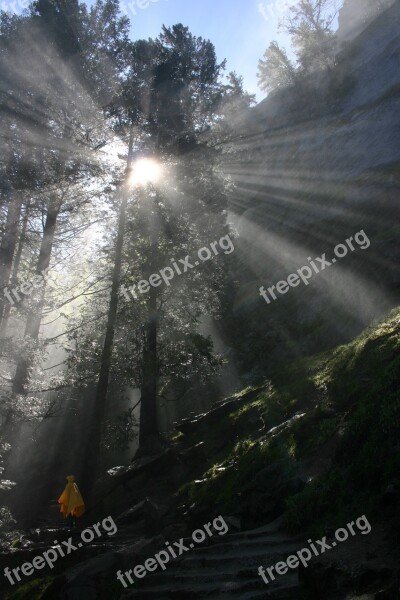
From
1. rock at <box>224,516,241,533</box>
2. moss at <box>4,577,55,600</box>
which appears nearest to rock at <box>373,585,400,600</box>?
rock at <box>224,516,241,533</box>

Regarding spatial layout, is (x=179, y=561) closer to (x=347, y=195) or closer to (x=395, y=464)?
(x=395, y=464)

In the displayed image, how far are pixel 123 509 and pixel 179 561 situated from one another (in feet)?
19.7

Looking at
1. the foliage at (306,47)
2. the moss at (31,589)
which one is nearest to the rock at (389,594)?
the moss at (31,589)

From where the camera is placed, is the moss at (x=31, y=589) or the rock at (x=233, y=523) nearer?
the rock at (x=233, y=523)

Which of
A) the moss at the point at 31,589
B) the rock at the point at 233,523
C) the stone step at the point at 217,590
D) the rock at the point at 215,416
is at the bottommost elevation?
the stone step at the point at 217,590

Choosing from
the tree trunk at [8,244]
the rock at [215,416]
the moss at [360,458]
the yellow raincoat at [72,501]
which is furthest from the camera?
the rock at [215,416]

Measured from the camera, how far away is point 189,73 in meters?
19.8

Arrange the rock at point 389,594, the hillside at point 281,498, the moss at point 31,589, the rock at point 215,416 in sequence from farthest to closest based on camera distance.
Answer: the rock at point 215,416
the moss at point 31,589
the hillside at point 281,498
the rock at point 389,594

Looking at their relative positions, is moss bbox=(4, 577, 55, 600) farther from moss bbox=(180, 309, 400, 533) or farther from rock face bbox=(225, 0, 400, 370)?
rock face bbox=(225, 0, 400, 370)

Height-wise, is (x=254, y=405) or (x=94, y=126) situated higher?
(x=94, y=126)

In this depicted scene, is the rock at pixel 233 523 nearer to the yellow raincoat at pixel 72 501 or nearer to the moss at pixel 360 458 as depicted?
the moss at pixel 360 458

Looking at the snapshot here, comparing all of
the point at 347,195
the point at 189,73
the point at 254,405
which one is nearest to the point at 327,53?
the point at 347,195

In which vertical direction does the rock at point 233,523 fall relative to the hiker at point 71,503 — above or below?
below

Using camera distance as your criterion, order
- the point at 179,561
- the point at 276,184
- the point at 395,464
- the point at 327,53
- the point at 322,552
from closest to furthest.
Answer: the point at 322,552 < the point at 395,464 < the point at 179,561 < the point at 276,184 < the point at 327,53
